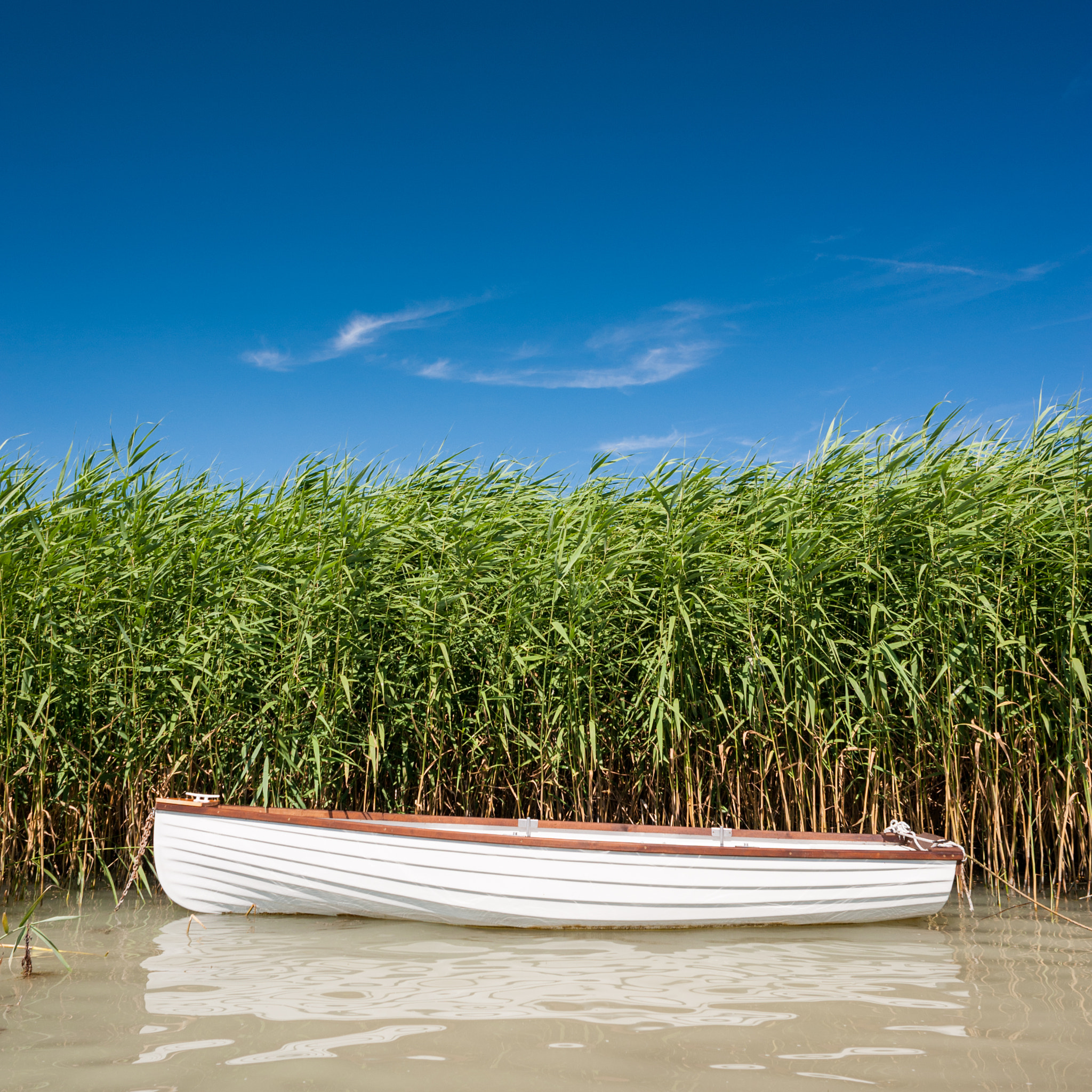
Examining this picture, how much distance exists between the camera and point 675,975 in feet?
13.8

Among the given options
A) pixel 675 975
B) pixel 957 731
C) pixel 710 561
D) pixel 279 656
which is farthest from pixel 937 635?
pixel 279 656

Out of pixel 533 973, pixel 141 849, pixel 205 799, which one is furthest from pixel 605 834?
pixel 141 849

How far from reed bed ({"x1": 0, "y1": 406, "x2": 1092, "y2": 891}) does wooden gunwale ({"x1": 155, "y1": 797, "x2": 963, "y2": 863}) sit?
0.43 metres

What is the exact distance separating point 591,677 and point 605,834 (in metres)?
1.01

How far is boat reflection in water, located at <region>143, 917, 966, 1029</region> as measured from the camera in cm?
370

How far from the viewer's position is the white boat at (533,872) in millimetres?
4969

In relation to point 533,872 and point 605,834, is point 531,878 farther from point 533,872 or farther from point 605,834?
point 605,834

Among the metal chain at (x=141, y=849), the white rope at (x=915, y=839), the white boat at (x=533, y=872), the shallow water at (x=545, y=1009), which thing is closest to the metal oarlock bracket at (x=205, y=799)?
the white boat at (x=533, y=872)

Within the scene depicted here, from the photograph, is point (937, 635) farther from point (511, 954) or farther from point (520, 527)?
point (511, 954)

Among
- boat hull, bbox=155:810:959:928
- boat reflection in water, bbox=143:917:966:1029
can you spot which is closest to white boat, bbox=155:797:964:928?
boat hull, bbox=155:810:959:928

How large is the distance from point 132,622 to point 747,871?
4.52 metres

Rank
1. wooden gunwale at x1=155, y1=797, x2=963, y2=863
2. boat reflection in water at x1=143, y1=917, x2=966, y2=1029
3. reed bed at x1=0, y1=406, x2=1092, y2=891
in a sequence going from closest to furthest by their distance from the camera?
boat reflection in water at x1=143, y1=917, x2=966, y2=1029 → wooden gunwale at x1=155, y1=797, x2=963, y2=863 → reed bed at x1=0, y1=406, x2=1092, y2=891

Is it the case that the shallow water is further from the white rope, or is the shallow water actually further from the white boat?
the white rope

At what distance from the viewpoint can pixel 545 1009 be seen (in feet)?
A: 12.2
